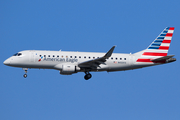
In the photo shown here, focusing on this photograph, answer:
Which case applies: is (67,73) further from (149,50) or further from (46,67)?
(149,50)

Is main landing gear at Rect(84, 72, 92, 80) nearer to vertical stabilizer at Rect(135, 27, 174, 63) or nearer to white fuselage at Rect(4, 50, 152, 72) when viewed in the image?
white fuselage at Rect(4, 50, 152, 72)

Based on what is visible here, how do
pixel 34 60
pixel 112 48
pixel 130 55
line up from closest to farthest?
pixel 112 48
pixel 34 60
pixel 130 55

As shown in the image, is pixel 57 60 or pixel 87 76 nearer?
pixel 57 60

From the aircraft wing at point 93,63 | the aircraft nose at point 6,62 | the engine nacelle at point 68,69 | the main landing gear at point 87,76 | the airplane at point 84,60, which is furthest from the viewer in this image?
the main landing gear at point 87,76

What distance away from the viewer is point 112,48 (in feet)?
129

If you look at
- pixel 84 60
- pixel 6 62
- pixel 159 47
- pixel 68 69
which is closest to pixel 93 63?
pixel 84 60

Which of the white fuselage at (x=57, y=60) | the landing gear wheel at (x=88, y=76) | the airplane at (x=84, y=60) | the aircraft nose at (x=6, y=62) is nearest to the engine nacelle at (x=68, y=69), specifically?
the airplane at (x=84, y=60)

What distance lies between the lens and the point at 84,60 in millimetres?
44188

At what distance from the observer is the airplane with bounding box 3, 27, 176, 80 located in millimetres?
43312

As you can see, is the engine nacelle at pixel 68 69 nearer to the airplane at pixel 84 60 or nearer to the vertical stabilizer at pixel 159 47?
the airplane at pixel 84 60

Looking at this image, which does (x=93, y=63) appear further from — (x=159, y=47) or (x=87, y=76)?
(x=159, y=47)

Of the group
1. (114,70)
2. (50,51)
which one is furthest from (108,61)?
(50,51)

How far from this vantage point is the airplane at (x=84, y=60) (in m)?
43.3

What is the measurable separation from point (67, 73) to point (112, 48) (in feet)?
27.5
